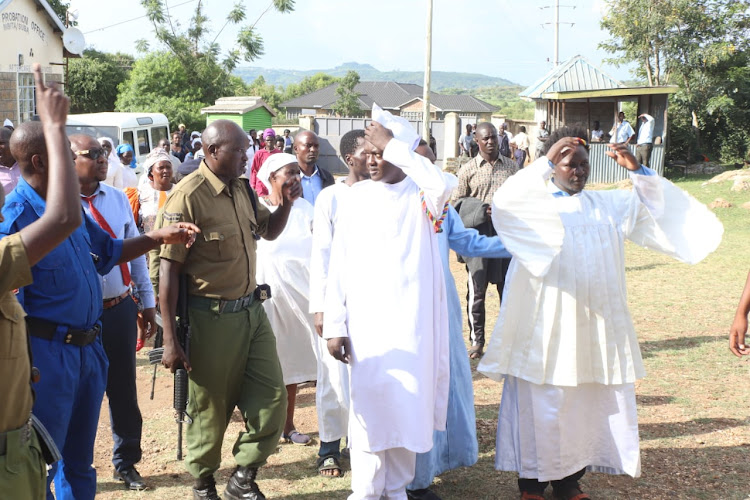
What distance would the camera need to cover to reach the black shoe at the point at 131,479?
4.73m

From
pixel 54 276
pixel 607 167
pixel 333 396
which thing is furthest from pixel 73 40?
pixel 54 276

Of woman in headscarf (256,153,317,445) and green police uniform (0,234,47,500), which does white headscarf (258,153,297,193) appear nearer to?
woman in headscarf (256,153,317,445)

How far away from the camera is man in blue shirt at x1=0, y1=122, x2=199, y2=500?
136 inches

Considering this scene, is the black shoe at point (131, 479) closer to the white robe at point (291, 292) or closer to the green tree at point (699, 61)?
the white robe at point (291, 292)

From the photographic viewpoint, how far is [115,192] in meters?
4.70

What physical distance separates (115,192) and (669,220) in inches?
124

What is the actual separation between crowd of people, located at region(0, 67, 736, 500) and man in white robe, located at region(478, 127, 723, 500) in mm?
10

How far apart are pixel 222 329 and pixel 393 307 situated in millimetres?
972

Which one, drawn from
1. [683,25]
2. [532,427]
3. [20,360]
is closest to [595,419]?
[532,427]

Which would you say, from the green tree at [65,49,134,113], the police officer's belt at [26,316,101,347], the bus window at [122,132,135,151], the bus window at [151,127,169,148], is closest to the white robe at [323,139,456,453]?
the police officer's belt at [26,316,101,347]

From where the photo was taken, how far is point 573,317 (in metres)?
4.20

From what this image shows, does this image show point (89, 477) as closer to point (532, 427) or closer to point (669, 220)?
point (532, 427)

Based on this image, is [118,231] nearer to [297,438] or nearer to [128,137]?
[297,438]

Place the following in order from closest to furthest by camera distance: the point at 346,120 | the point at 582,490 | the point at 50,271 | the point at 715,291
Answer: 1. the point at 50,271
2. the point at 582,490
3. the point at 715,291
4. the point at 346,120
